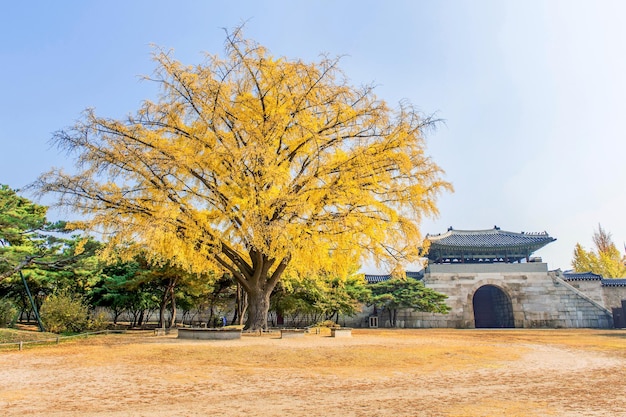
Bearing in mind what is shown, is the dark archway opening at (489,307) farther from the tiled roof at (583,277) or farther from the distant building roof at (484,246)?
the tiled roof at (583,277)

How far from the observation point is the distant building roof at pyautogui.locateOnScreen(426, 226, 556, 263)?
32219 mm

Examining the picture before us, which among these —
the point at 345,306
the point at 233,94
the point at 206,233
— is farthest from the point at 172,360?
the point at 345,306

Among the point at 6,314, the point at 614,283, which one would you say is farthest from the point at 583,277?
the point at 6,314

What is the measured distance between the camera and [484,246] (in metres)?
32.5

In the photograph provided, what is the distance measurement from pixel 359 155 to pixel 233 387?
29.8ft

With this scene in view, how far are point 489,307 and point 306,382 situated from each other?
109 ft

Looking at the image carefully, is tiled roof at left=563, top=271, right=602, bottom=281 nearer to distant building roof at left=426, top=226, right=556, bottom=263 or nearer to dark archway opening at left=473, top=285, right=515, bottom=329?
distant building roof at left=426, top=226, right=556, bottom=263

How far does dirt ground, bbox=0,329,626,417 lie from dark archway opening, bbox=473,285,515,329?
2461 cm

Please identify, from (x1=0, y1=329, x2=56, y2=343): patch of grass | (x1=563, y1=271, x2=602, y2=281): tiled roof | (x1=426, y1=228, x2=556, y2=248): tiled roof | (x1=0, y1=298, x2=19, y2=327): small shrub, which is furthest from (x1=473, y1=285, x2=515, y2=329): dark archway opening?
(x1=0, y1=298, x2=19, y2=327): small shrub

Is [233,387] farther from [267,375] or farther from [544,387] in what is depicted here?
[544,387]

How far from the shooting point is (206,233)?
13.7 m

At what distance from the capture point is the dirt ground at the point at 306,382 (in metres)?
4.72

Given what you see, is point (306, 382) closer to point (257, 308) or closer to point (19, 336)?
point (257, 308)

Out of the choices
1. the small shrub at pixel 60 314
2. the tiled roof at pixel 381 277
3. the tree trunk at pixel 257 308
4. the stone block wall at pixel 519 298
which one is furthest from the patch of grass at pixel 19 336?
the tiled roof at pixel 381 277
